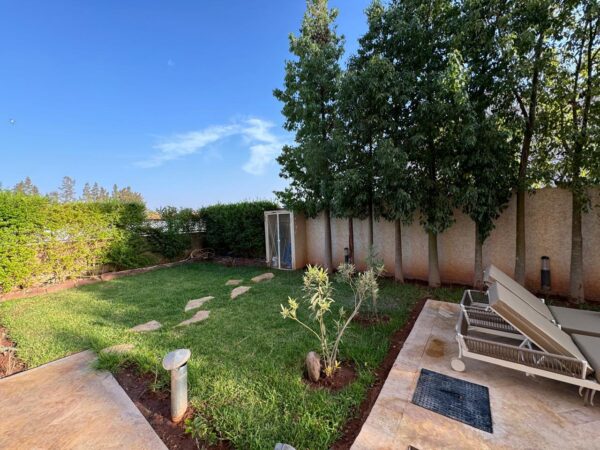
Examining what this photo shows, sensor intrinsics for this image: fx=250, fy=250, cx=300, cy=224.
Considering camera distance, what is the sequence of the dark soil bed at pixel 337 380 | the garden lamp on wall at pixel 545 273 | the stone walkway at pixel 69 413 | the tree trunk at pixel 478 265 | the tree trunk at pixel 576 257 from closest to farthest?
the stone walkway at pixel 69 413 → the dark soil bed at pixel 337 380 → the tree trunk at pixel 576 257 → the garden lamp on wall at pixel 545 273 → the tree trunk at pixel 478 265

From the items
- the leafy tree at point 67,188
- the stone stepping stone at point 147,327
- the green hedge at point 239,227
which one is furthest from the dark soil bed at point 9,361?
the leafy tree at point 67,188

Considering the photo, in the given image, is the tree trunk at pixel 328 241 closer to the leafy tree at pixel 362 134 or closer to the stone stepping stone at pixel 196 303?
the leafy tree at pixel 362 134

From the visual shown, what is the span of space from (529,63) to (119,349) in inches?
322

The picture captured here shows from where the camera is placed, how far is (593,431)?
2168 mm

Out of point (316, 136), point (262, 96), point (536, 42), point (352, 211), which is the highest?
point (262, 96)

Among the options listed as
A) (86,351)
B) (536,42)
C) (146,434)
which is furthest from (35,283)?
(536,42)

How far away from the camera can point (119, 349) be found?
3.61 metres

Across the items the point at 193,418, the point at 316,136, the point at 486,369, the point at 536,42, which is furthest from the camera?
the point at 316,136

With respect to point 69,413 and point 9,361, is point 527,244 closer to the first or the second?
point 69,413

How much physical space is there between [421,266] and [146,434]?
7.03 metres

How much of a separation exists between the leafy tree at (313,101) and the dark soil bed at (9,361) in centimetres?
637

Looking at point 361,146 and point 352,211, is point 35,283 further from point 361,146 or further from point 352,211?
point 361,146

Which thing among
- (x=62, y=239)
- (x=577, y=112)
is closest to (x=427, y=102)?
(x=577, y=112)

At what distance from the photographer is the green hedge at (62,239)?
6871mm
